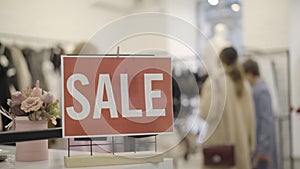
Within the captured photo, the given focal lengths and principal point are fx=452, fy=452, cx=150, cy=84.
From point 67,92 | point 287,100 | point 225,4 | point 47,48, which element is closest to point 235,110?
point 287,100

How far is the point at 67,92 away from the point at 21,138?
0.17 metres

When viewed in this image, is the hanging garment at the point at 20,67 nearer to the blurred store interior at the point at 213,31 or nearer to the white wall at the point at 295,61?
the blurred store interior at the point at 213,31

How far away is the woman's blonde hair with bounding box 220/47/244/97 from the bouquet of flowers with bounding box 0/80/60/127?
2313mm

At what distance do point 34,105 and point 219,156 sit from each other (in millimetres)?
2481

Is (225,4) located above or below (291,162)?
above

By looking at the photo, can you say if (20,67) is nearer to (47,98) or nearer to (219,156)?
(219,156)

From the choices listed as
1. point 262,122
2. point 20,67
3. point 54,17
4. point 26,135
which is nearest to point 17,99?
point 26,135

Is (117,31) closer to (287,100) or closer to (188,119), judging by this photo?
(188,119)

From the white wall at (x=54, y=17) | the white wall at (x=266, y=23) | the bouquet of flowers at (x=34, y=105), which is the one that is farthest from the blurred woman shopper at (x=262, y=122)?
the bouquet of flowers at (x=34, y=105)

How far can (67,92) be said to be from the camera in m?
0.85

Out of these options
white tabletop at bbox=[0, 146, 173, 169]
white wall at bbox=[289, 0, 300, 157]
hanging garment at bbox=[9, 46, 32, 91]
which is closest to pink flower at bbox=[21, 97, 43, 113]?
white tabletop at bbox=[0, 146, 173, 169]

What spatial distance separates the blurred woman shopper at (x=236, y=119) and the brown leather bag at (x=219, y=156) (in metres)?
0.01

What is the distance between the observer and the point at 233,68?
11.0 feet

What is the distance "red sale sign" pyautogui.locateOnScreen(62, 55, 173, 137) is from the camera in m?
0.85
